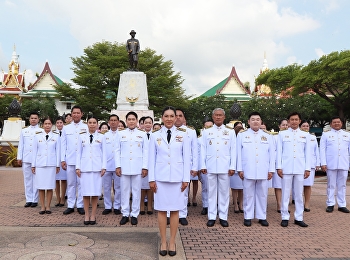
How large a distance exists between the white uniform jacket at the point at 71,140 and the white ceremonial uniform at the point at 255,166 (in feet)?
9.67

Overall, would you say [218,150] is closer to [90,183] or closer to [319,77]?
[90,183]

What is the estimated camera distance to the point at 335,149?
22.3 ft

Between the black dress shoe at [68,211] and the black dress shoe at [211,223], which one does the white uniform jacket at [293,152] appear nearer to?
the black dress shoe at [211,223]

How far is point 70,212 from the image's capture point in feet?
20.2

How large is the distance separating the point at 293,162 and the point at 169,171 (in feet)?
8.54

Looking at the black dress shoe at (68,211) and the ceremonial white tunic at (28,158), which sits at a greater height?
the ceremonial white tunic at (28,158)

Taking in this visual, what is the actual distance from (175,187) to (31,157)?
3.90 metres

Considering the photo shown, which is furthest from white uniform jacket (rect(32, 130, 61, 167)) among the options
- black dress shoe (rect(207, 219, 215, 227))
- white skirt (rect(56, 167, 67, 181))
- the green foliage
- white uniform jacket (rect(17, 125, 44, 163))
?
the green foliage

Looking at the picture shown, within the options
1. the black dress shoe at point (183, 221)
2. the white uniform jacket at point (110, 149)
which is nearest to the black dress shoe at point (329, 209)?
the black dress shoe at point (183, 221)

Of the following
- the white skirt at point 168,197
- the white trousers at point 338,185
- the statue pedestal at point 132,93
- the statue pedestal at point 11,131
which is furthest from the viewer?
the statue pedestal at point 11,131

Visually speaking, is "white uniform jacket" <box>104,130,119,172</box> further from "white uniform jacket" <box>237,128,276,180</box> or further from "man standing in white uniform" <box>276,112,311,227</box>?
"man standing in white uniform" <box>276,112,311,227</box>

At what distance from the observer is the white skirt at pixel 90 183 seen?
17.5 feet

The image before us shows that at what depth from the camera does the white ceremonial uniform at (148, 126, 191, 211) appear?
4035mm

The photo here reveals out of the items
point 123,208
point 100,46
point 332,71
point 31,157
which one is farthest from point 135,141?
point 100,46
